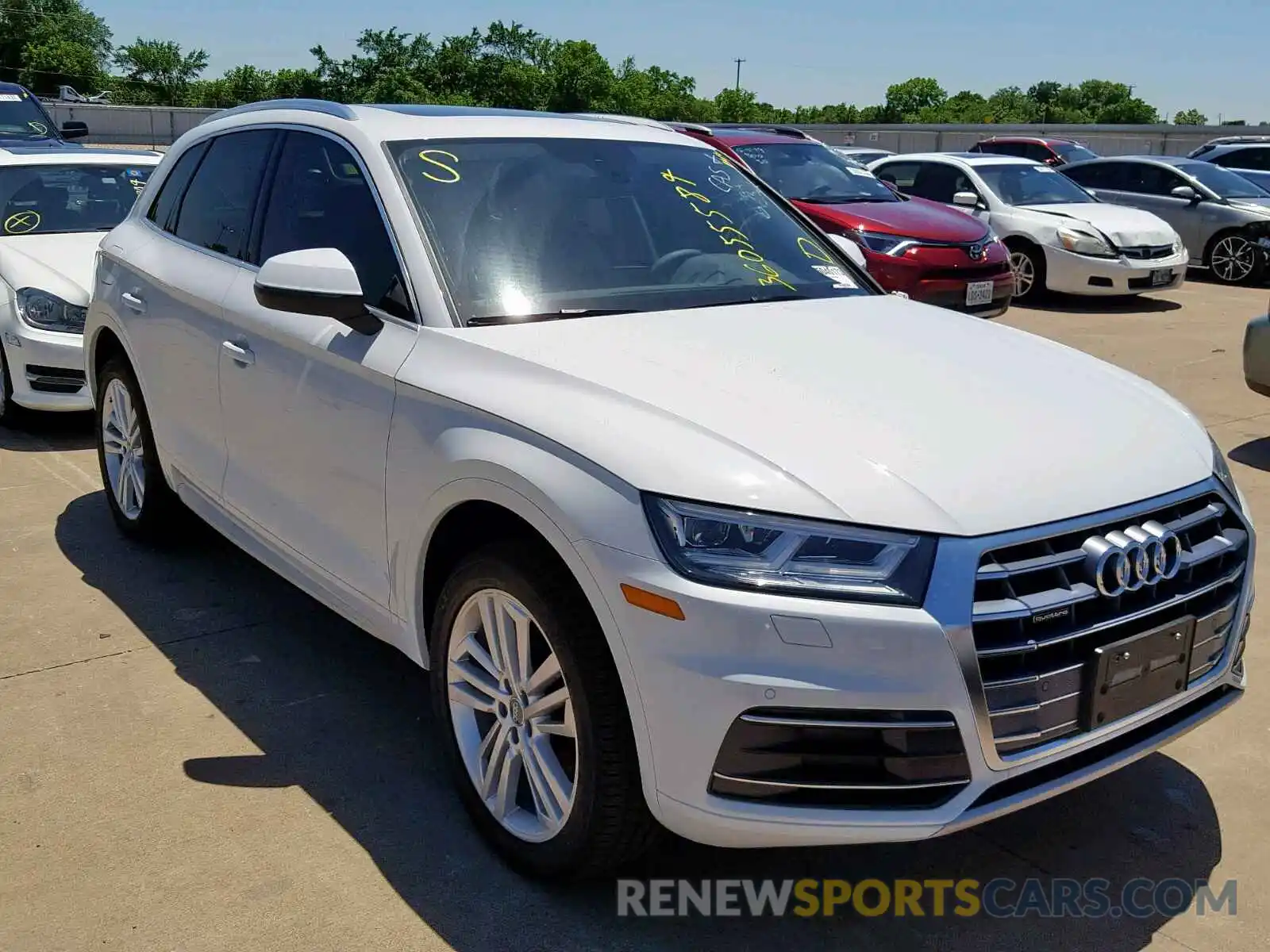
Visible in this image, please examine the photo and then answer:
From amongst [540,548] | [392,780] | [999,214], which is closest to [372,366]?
[540,548]

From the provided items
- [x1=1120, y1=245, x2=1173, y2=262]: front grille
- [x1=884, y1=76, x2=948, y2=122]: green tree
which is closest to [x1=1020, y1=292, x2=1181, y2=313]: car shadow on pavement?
[x1=1120, y1=245, x2=1173, y2=262]: front grille

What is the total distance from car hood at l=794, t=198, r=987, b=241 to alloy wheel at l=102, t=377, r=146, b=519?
667 centimetres

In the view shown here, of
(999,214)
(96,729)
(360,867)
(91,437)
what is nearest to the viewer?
Result: (360,867)

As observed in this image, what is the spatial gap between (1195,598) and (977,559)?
26.9 inches

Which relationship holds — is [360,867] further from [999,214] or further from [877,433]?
[999,214]

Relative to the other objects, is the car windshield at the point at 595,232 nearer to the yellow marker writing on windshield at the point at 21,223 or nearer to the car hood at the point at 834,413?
the car hood at the point at 834,413

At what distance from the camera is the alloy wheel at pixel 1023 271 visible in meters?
13.1

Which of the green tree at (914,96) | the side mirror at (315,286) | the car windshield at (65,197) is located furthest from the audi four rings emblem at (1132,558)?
the green tree at (914,96)

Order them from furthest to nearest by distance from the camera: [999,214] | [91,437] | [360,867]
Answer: [999,214]
[91,437]
[360,867]

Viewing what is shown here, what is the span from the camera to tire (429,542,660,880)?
8.55 feet

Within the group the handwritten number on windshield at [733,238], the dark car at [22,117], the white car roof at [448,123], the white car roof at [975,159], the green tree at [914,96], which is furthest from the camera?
the green tree at [914,96]

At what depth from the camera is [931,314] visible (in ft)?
12.5

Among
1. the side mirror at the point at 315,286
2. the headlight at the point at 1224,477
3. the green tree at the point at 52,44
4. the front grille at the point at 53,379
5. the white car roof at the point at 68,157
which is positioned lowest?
the front grille at the point at 53,379

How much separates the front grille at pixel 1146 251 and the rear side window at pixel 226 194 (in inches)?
402
